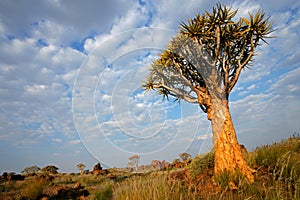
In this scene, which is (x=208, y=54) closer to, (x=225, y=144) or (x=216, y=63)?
(x=216, y=63)

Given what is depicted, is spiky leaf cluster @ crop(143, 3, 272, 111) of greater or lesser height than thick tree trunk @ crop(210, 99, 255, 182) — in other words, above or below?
above

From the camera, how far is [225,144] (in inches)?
285

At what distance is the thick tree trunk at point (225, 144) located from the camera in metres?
7.09

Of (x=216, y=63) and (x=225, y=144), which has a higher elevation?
(x=216, y=63)

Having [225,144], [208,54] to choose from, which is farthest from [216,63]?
[225,144]

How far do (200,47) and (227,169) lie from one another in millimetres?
4304

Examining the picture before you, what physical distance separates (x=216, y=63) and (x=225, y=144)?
3035mm

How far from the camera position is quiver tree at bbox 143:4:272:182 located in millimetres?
7332

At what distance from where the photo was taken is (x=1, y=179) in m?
14.1

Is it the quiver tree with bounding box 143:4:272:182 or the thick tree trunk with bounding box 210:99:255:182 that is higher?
the quiver tree with bounding box 143:4:272:182

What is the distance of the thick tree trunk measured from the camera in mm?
7088

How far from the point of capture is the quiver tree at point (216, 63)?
7.33 metres

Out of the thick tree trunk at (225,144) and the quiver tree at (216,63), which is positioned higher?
the quiver tree at (216,63)

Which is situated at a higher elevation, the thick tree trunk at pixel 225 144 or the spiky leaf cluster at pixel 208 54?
the spiky leaf cluster at pixel 208 54
